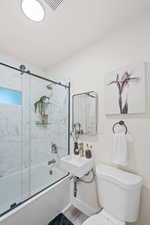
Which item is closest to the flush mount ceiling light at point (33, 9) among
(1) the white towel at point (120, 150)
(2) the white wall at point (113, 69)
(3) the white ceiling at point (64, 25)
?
(3) the white ceiling at point (64, 25)

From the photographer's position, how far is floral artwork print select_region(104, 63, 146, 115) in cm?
127

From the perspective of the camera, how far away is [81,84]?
183cm

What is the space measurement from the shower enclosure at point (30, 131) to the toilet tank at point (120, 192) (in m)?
0.81

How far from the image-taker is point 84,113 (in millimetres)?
1799

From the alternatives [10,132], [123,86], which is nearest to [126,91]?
[123,86]

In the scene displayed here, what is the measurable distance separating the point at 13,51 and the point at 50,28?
0.79 meters

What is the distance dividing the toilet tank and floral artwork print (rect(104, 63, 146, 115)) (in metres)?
0.67

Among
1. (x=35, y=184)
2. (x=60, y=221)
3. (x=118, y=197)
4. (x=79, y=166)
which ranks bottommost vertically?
(x=60, y=221)

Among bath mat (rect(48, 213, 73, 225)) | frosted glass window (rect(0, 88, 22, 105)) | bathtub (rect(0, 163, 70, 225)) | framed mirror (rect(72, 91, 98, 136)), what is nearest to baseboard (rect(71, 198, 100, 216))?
bathtub (rect(0, 163, 70, 225))

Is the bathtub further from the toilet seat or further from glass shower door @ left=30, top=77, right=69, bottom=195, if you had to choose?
the toilet seat

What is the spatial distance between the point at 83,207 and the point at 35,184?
0.78m

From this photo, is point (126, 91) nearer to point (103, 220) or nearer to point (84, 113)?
point (84, 113)

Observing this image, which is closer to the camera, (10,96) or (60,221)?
(60,221)

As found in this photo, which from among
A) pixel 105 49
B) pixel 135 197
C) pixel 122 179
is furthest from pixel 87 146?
pixel 105 49
